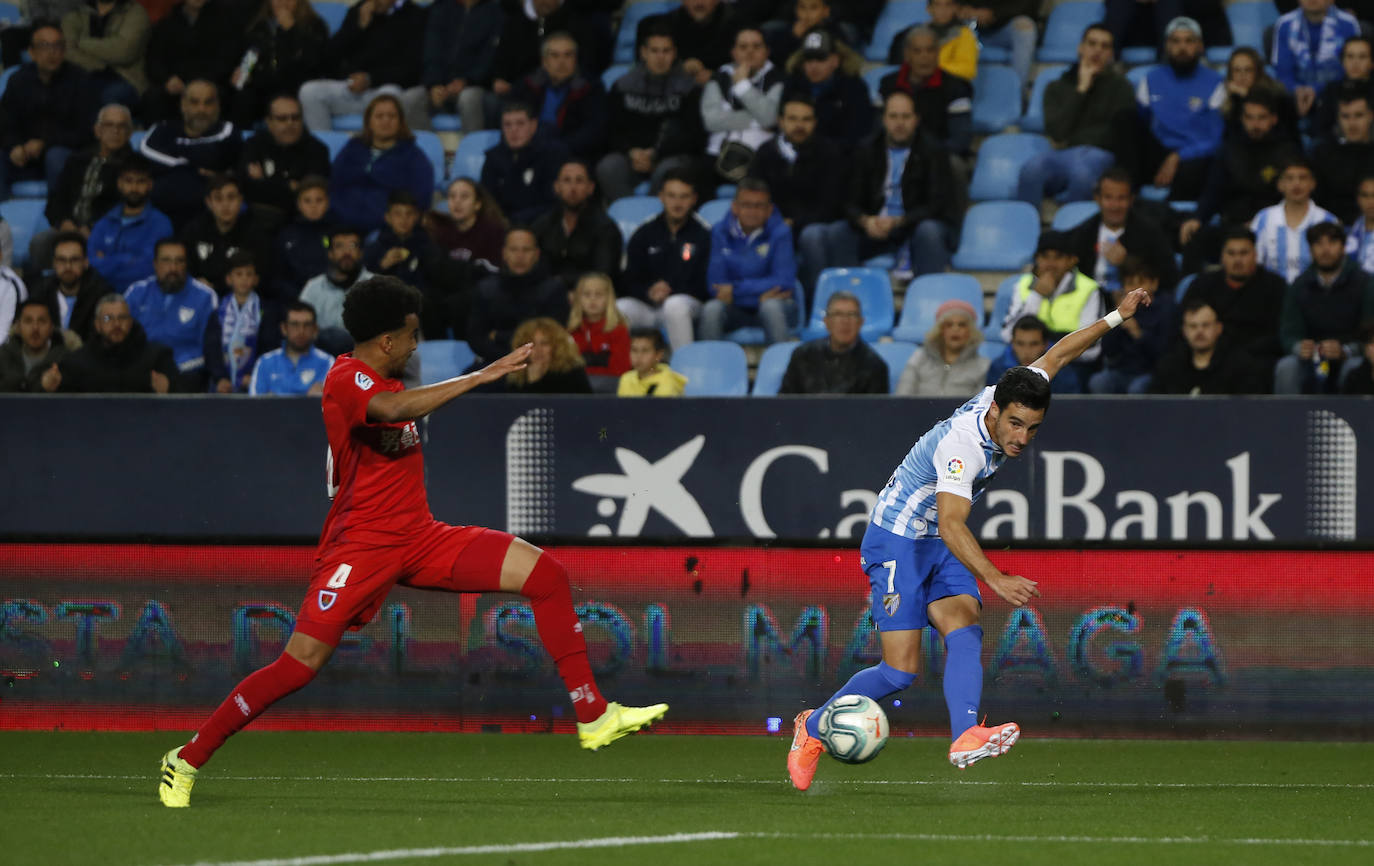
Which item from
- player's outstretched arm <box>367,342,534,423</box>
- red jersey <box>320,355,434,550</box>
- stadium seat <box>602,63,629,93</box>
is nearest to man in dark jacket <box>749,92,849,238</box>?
stadium seat <box>602,63,629,93</box>

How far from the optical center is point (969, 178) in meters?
13.8

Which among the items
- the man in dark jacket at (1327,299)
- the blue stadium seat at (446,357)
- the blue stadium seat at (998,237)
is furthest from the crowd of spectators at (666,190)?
the blue stadium seat at (998,237)

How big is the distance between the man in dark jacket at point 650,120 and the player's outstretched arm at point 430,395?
7.12 metres

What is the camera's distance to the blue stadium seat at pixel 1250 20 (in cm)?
1438

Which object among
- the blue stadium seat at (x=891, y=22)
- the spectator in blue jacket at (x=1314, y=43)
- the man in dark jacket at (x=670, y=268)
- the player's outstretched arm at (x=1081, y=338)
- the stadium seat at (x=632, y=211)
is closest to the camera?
the player's outstretched arm at (x=1081, y=338)

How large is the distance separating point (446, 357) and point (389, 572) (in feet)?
17.0

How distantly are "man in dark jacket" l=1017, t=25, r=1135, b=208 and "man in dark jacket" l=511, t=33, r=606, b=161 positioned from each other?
3273 mm

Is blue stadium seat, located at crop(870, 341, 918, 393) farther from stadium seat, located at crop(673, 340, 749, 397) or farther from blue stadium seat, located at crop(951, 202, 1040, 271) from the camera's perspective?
blue stadium seat, located at crop(951, 202, 1040, 271)

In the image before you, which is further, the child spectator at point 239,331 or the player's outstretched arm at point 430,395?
the child spectator at point 239,331

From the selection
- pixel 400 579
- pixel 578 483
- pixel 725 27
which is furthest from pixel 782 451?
pixel 725 27

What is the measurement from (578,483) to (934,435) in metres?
3.24

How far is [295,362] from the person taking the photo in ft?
38.5

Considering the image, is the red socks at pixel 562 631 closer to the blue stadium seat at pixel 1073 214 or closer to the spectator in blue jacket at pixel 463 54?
the blue stadium seat at pixel 1073 214

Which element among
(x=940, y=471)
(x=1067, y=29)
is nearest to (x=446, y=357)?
(x=940, y=471)
